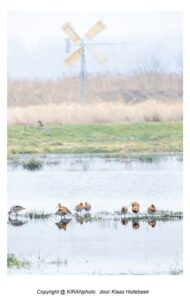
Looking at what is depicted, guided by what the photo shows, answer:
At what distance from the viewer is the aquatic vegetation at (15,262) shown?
1203 cm

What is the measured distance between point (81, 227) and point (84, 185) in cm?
59

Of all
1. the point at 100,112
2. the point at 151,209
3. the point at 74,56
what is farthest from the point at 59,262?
the point at 74,56

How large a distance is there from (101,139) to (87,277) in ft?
6.25

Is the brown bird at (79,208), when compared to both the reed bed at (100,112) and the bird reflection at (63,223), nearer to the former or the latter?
the bird reflection at (63,223)

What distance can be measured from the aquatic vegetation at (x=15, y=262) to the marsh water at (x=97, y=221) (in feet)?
0.12

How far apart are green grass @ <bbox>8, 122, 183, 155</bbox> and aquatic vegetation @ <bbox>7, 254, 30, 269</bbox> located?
1.38 meters

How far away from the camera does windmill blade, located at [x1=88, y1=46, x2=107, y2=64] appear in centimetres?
1302

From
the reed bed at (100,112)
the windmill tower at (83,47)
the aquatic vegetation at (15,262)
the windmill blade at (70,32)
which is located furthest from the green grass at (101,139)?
the aquatic vegetation at (15,262)

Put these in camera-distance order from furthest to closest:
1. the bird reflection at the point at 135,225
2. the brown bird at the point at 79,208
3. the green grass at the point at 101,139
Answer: the green grass at the point at 101,139 < the brown bird at the point at 79,208 < the bird reflection at the point at 135,225

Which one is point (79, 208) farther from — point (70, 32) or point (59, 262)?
point (70, 32)

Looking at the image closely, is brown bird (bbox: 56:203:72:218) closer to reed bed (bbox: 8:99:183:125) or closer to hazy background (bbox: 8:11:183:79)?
reed bed (bbox: 8:99:183:125)

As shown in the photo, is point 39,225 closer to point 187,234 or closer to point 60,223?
point 60,223

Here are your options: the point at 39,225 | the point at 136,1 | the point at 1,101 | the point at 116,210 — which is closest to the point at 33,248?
the point at 39,225

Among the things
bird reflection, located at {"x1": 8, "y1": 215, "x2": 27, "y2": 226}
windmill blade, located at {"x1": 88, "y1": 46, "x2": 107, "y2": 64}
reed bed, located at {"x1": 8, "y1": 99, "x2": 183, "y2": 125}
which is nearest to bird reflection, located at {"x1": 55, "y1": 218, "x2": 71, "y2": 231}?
bird reflection, located at {"x1": 8, "y1": 215, "x2": 27, "y2": 226}
